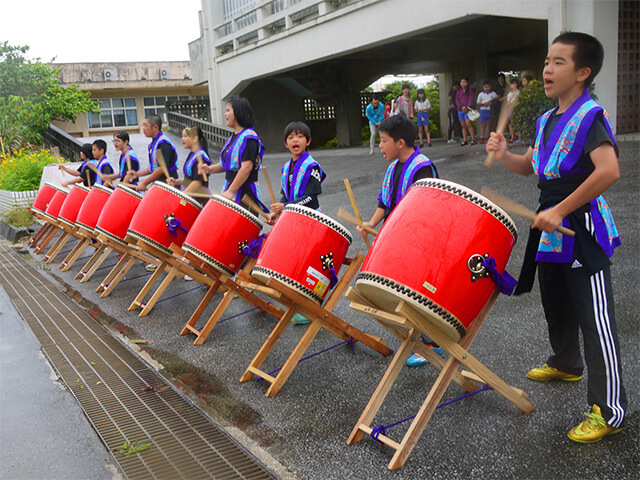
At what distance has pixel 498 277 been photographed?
2523mm

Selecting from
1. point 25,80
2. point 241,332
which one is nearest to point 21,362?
point 241,332

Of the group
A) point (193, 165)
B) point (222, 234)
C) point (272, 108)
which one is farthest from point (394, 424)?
point (272, 108)

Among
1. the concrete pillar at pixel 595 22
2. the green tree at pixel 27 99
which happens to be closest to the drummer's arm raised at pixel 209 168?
the concrete pillar at pixel 595 22

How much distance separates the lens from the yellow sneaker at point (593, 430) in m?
2.54

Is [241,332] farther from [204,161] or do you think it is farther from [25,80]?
[25,80]

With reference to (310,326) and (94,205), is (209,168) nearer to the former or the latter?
(94,205)

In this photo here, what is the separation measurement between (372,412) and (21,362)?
2856 millimetres

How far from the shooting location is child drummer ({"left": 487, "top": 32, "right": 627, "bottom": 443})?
248 cm

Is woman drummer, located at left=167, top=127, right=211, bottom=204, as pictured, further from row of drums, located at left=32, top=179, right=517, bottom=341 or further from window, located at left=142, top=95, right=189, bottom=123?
window, located at left=142, top=95, right=189, bottom=123

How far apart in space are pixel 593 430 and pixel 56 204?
7674mm

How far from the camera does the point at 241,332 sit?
459cm

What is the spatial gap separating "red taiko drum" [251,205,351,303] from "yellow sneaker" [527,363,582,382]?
3.94 feet

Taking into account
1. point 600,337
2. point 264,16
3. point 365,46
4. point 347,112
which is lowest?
point 600,337

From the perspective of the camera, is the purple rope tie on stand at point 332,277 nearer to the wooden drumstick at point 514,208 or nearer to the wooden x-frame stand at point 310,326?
the wooden x-frame stand at point 310,326
